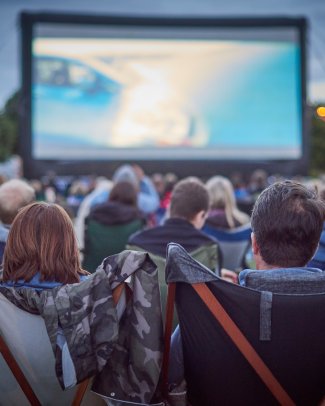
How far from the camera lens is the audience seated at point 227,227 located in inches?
164

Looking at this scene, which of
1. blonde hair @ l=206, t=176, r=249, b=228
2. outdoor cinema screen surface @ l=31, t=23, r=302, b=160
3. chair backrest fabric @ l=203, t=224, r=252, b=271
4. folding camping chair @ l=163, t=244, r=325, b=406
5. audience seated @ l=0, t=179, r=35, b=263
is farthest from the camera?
outdoor cinema screen surface @ l=31, t=23, r=302, b=160

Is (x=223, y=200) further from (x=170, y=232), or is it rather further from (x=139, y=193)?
(x=139, y=193)

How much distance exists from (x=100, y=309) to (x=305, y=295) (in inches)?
21.6

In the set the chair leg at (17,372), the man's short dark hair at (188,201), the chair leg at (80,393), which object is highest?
the man's short dark hair at (188,201)

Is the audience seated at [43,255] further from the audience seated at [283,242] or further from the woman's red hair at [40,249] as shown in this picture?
the audience seated at [283,242]

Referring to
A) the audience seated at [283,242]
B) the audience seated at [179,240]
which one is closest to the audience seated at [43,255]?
the audience seated at [283,242]

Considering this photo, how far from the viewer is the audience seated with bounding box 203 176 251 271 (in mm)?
4168

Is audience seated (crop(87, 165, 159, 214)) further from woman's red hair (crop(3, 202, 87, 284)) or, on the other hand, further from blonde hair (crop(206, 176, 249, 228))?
woman's red hair (crop(3, 202, 87, 284))

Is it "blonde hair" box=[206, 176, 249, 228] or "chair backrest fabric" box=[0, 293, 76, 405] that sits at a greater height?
"blonde hair" box=[206, 176, 249, 228]

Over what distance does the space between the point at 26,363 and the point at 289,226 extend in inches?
33.1

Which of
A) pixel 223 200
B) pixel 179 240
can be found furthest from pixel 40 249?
pixel 223 200

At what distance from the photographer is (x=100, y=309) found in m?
1.76

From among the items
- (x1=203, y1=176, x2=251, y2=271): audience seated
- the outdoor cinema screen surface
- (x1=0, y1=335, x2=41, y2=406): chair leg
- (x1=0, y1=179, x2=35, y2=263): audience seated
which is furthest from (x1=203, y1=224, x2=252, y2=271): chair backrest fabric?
the outdoor cinema screen surface

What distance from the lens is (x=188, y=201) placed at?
3.35 meters
